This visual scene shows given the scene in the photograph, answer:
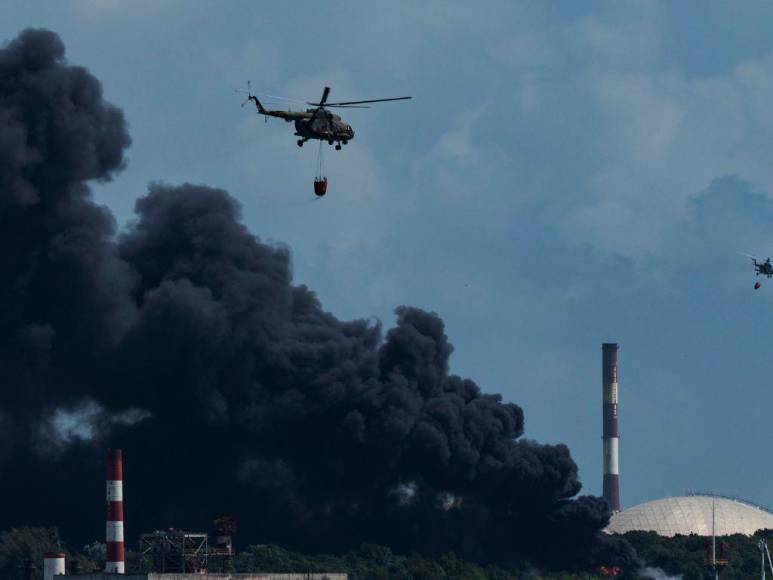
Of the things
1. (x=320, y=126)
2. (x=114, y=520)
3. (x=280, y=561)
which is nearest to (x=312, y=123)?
(x=320, y=126)

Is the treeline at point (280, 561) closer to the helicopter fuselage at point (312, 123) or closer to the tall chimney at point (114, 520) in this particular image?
the tall chimney at point (114, 520)

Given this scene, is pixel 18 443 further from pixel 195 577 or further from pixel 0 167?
pixel 195 577

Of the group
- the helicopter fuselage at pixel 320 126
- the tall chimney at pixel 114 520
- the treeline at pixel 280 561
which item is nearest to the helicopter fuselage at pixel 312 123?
the helicopter fuselage at pixel 320 126

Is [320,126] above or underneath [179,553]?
above

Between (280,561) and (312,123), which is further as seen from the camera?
(280,561)

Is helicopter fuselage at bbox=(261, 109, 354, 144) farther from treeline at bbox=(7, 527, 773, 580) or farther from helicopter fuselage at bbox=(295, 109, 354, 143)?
treeline at bbox=(7, 527, 773, 580)

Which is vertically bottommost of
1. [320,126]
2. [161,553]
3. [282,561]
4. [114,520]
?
[282,561]

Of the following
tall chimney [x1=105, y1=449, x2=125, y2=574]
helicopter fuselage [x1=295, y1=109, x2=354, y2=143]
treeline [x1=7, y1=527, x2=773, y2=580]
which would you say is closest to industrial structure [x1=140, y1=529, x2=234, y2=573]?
tall chimney [x1=105, y1=449, x2=125, y2=574]

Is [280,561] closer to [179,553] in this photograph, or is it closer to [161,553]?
[161,553]

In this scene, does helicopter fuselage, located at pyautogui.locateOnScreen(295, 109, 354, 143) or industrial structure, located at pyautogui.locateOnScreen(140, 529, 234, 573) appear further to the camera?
industrial structure, located at pyautogui.locateOnScreen(140, 529, 234, 573)

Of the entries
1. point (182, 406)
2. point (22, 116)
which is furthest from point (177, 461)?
point (22, 116)
